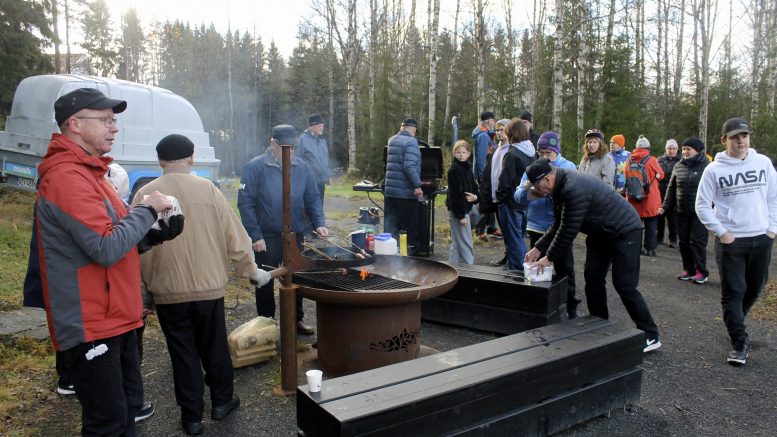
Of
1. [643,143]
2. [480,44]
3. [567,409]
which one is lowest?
[567,409]

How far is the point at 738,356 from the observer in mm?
4512

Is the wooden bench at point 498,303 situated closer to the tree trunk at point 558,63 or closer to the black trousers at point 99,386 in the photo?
the black trousers at point 99,386

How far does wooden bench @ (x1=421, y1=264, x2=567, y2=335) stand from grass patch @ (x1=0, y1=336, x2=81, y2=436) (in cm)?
335

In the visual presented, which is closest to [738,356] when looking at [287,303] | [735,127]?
[735,127]

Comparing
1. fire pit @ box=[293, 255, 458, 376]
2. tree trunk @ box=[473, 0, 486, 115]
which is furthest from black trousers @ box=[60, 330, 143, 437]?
tree trunk @ box=[473, 0, 486, 115]

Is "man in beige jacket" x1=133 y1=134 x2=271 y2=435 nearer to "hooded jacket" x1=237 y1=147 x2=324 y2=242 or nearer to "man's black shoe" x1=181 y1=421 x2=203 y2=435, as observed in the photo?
"man's black shoe" x1=181 y1=421 x2=203 y2=435

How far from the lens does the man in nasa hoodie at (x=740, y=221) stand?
4.48 meters

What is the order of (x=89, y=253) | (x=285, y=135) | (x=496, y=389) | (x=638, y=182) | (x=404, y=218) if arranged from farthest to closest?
1. (x=638, y=182)
2. (x=404, y=218)
3. (x=285, y=135)
4. (x=496, y=389)
5. (x=89, y=253)

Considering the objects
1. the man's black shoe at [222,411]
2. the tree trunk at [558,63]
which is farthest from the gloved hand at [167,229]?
the tree trunk at [558,63]

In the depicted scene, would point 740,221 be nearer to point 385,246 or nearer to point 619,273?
point 619,273

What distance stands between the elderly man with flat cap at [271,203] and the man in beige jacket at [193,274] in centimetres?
114

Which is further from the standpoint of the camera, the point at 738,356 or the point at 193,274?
the point at 738,356

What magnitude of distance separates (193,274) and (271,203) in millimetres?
1590

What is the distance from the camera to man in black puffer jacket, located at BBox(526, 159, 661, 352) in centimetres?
432
